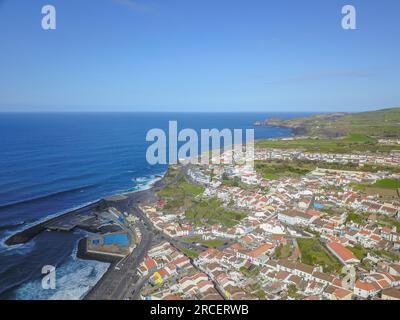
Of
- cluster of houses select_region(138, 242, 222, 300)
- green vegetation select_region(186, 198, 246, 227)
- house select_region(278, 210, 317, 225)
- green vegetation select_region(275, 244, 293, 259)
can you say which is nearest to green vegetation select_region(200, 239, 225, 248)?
cluster of houses select_region(138, 242, 222, 300)

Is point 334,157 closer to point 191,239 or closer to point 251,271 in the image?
point 191,239

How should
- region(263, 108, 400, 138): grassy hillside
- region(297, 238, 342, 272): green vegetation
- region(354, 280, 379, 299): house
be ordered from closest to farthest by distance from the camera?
1. region(354, 280, 379, 299): house
2. region(297, 238, 342, 272): green vegetation
3. region(263, 108, 400, 138): grassy hillside

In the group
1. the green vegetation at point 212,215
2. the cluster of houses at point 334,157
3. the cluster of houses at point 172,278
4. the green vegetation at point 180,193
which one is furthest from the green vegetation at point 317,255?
the cluster of houses at point 334,157

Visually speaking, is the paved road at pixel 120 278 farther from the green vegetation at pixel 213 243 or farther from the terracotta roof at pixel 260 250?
the terracotta roof at pixel 260 250

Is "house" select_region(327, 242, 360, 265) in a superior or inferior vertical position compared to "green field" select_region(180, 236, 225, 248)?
superior

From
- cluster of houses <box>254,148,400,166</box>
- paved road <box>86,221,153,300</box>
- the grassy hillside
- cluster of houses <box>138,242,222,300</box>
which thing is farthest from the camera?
the grassy hillside

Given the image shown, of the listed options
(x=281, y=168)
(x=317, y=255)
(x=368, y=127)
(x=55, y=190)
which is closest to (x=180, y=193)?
(x=55, y=190)

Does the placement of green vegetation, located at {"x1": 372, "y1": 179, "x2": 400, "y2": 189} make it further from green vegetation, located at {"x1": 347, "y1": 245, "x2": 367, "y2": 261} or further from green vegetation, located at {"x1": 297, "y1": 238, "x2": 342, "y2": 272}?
green vegetation, located at {"x1": 297, "y1": 238, "x2": 342, "y2": 272}
